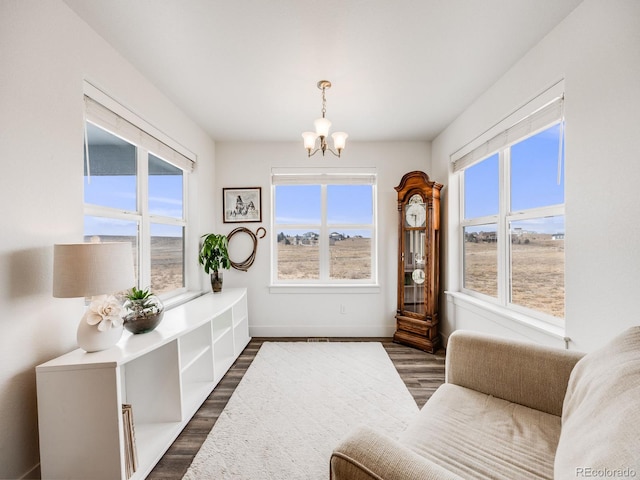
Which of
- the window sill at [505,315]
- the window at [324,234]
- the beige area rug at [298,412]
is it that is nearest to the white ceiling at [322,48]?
the window at [324,234]

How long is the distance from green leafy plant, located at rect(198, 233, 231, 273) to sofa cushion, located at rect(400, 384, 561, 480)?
2613mm

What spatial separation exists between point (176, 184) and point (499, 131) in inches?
122

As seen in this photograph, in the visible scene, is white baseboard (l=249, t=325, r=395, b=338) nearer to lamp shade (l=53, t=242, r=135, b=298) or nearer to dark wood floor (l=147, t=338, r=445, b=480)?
dark wood floor (l=147, t=338, r=445, b=480)

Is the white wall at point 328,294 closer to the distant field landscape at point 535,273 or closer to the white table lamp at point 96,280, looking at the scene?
the distant field landscape at point 535,273

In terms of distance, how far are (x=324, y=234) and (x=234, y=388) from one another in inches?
82.1

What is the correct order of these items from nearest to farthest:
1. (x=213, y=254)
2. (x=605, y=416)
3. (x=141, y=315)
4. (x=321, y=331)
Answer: (x=605, y=416), (x=141, y=315), (x=213, y=254), (x=321, y=331)

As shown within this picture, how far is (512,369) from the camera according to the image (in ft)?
4.53

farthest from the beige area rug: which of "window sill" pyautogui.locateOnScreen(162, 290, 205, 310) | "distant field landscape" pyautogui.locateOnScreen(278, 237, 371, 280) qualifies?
"distant field landscape" pyautogui.locateOnScreen(278, 237, 371, 280)

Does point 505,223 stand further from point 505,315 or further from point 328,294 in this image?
point 328,294

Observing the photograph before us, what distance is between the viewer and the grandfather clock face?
11.0 feet

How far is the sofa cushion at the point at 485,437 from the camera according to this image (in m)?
0.96

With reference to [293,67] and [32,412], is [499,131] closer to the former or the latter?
[293,67]

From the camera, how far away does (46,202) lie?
150 cm

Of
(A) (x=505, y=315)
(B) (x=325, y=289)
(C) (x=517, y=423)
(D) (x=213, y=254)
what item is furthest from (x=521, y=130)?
(D) (x=213, y=254)
